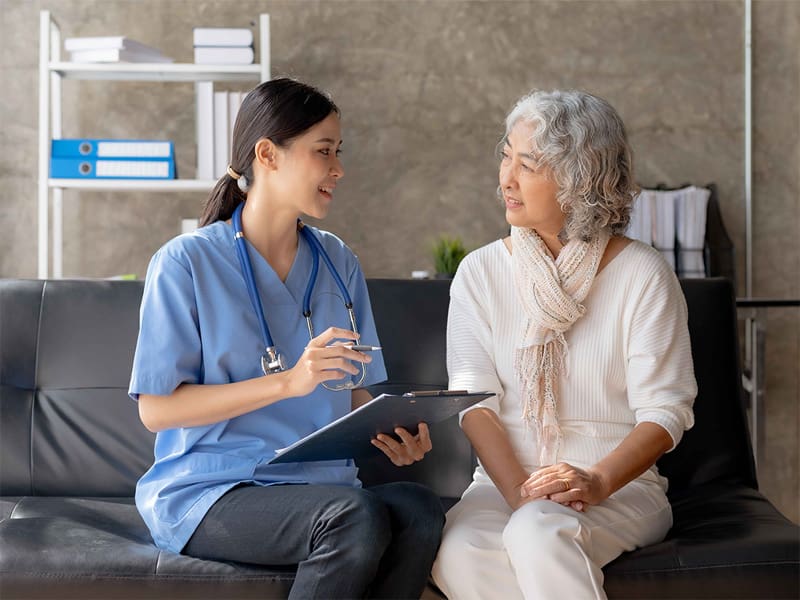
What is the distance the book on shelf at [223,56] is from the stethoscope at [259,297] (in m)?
1.98

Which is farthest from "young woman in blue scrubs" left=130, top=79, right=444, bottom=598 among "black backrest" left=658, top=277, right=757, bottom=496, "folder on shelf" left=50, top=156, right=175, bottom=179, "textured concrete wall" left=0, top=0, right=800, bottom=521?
"textured concrete wall" left=0, top=0, right=800, bottom=521

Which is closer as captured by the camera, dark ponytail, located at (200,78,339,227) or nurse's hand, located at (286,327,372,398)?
nurse's hand, located at (286,327,372,398)

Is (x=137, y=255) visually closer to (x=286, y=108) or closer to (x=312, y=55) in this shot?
(x=312, y=55)

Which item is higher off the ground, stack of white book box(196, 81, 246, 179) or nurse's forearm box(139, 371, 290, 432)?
stack of white book box(196, 81, 246, 179)

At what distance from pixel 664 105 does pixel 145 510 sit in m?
3.28

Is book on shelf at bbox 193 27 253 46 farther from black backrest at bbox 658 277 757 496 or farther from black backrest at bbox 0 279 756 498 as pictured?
black backrest at bbox 658 277 757 496

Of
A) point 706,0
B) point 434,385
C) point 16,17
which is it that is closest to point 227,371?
point 434,385

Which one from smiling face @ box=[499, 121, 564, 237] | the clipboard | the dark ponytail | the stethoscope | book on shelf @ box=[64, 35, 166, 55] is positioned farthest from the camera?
book on shelf @ box=[64, 35, 166, 55]

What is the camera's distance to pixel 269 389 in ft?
5.64

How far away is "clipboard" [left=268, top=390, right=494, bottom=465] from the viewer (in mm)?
1613

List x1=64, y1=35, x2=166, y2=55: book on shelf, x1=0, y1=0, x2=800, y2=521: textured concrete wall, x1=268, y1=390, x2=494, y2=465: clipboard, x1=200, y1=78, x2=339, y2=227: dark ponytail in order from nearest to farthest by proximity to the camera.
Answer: x1=268, y1=390, x2=494, y2=465: clipboard < x1=200, y1=78, x2=339, y2=227: dark ponytail < x1=64, y1=35, x2=166, y2=55: book on shelf < x1=0, y1=0, x2=800, y2=521: textured concrete wall

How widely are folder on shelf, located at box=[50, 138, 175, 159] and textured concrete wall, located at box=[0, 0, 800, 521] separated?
43 cm


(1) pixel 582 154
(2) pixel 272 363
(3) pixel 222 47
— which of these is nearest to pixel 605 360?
(1) pixel 582 154

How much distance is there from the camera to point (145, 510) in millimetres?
1860
